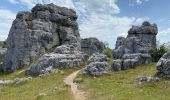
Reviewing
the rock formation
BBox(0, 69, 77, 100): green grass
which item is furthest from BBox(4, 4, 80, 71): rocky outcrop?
the rock formation

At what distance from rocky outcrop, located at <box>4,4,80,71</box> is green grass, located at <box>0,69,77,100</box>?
36.2 feet

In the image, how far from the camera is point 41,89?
54.1 meters

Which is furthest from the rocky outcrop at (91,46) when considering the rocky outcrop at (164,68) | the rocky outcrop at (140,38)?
the rocky outcrop at (164,68)

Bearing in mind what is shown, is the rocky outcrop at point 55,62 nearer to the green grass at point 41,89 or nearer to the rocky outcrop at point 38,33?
the green grass at point 41,89

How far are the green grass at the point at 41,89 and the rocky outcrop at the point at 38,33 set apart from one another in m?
11.0

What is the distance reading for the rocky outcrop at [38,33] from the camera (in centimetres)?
9169

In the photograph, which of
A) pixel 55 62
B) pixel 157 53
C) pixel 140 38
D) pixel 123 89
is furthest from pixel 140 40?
pixel 123 89

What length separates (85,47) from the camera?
12812 cm

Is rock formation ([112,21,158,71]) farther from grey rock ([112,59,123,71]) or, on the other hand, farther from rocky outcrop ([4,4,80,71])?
rocky outcrop ([4,4,80,71])

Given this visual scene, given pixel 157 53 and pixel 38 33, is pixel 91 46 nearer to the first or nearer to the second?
pixel 38 33

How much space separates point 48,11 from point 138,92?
61.9m

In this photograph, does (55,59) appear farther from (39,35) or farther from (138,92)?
(138,92)

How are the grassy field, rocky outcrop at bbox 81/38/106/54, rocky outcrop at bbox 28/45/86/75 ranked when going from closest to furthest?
1. the grassy field
2. rocky outcrop at bbox 28/45/86/75
3. rocky outcrop at bbox 81/38/106/54

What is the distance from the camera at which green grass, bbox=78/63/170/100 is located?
39.3m
